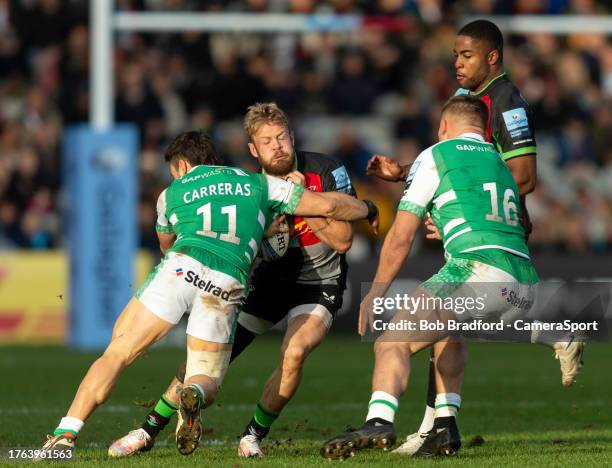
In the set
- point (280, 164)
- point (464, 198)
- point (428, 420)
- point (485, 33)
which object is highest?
point (485, 33)

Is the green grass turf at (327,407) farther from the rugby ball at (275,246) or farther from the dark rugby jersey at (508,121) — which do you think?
the dark rugby jersey at (508,121)

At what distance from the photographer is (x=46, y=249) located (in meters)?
19.0

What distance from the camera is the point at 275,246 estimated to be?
8664 mm

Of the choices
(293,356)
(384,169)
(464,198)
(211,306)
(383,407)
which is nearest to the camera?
(383,407)

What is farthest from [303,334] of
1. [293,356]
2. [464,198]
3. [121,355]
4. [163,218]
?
[464,198]

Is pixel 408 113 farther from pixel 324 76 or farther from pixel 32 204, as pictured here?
pixel 32 204

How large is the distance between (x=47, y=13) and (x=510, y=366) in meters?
9.43

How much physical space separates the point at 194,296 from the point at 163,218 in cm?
65

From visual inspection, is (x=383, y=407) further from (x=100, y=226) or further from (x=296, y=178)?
(x=100, y=226)

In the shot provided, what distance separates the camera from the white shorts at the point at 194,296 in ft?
25.4

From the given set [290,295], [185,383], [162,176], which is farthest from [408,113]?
[185,383]

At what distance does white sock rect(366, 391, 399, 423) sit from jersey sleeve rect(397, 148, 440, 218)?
1031mm

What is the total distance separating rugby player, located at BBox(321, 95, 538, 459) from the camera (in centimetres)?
751

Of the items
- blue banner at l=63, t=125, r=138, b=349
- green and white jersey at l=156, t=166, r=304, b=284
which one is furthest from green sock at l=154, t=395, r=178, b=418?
blue banner at l=63, t=125, r=138, b=349
